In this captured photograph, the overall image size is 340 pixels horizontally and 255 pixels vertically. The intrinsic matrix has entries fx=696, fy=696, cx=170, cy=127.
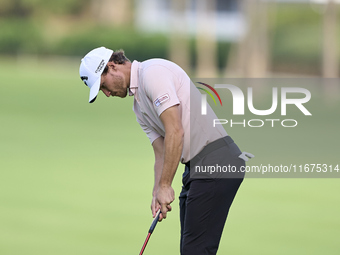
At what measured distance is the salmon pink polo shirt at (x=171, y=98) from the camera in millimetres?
4465

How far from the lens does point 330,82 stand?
2519 centimetres

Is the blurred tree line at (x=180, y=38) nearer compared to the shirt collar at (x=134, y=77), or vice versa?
the shirt collar at (x=134, y=77)

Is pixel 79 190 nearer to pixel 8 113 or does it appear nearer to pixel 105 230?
pixel 105 230

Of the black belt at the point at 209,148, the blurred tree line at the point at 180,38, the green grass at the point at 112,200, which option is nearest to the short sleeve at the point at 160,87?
the black belt at the point at 209,148

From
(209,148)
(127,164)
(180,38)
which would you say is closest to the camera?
(209,148)

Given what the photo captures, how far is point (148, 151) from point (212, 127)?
9045 mm

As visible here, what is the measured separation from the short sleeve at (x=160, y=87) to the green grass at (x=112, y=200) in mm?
2585

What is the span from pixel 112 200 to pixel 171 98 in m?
4.93

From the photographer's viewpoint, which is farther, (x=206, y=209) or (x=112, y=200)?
(x=112, y=200)

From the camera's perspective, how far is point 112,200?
916 cm

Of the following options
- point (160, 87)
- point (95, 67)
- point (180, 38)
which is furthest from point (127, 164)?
point (180, 38)

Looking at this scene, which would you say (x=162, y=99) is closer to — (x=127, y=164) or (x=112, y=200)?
(x=112, y=200)

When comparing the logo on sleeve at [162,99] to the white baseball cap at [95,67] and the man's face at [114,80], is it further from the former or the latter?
the white baseball cap at [95,67]

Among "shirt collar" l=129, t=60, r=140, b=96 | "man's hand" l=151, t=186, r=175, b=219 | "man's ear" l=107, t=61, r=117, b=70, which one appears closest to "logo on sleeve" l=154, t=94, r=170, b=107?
"shirt collar" l=129, t=60, r=140, b=96
